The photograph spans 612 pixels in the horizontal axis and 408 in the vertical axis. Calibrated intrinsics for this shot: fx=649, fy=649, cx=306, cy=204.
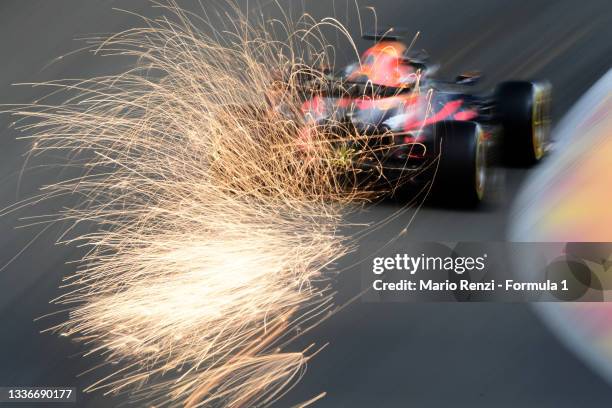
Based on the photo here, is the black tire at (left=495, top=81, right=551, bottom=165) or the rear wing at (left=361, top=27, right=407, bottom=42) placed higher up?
the rear wing at (left=361, top=27, right=407, bottom=42)

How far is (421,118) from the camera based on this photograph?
2.40 metres

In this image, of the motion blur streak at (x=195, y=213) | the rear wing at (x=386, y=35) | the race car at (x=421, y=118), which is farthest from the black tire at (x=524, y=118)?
the motion blur streak at (x=195, y=213)

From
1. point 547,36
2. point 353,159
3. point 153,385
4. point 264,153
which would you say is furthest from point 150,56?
point 547,36

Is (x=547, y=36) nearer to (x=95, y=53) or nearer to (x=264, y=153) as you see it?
(x=264, y=153)

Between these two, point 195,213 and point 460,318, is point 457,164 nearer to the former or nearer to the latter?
point 460,318

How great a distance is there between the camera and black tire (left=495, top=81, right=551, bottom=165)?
7.74ft

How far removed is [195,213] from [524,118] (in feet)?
4.12

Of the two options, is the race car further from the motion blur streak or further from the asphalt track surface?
the motion blur streak

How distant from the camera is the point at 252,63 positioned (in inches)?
96.5

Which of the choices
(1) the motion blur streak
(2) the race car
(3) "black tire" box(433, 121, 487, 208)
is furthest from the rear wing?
(3) "black tire" box(433, 121, 487, 208)

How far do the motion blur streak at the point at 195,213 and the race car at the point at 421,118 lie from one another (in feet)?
0.55

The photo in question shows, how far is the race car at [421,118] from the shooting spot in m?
2.35

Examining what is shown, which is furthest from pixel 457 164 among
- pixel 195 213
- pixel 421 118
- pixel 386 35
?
pixel 195 213

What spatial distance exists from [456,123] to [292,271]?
0.82 meters
